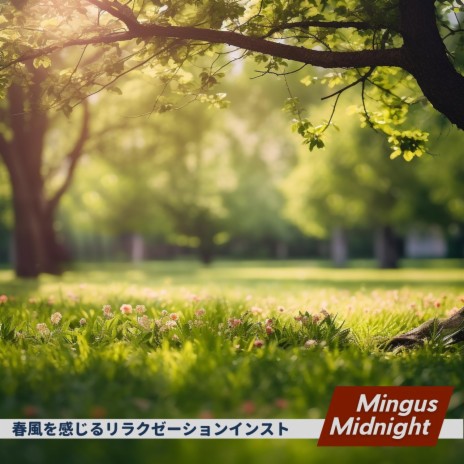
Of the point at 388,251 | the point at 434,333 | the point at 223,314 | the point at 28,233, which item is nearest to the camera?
the point at 434,333

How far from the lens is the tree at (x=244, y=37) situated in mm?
5965

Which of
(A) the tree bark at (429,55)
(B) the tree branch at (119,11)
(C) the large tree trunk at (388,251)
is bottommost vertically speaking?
(C) the large tree trunk at (388,251)

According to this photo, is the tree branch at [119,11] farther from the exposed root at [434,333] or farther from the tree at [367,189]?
the tree at [367,189]

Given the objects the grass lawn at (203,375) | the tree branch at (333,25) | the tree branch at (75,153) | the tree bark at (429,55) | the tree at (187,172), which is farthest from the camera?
the tree at (187,172)

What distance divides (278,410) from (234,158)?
40317 millimetres

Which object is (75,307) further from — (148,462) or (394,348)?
(148,462)

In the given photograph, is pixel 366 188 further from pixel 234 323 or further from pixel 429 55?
pixel 234 323

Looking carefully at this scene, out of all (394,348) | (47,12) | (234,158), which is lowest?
(394,348)

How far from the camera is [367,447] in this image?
134 inches

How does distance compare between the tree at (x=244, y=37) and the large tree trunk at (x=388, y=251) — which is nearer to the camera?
the tree at (x=244, y=37)

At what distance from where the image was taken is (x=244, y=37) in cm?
609

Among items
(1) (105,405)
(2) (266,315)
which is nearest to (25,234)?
(2) (266,315)

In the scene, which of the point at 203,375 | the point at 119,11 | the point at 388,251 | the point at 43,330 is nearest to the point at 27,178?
the point at 43,330

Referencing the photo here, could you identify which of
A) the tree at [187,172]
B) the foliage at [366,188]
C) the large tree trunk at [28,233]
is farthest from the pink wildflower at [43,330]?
the foliage at [366,188]
